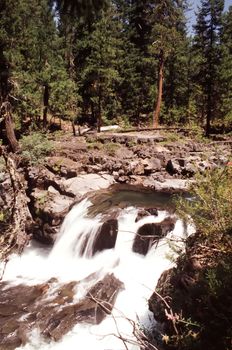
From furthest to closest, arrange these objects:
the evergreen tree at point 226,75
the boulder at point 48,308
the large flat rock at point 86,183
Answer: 1. the evergreen tree at point 226,75
2. the large flat rock at point 86,183
3. the boulder at point 48,308

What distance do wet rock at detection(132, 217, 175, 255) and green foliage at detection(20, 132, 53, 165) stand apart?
850 cm

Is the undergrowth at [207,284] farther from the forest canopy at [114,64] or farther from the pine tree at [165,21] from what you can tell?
the pine tree at [165,21]

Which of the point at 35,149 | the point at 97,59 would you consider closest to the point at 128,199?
the point at 35,149

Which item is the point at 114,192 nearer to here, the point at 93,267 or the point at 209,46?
the point at 93,267

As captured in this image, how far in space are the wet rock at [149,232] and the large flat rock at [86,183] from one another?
198 inches

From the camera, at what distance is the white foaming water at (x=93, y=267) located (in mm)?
9578

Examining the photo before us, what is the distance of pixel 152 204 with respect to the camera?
1580cm

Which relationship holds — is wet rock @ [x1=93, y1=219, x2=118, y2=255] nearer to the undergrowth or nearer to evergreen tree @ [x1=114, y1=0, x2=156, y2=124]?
the undergrowth

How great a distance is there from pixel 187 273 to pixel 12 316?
Result: 6217 mm

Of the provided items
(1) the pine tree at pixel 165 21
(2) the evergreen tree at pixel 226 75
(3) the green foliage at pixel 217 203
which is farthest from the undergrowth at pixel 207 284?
(2) the evergreen tree at pixel 226 75

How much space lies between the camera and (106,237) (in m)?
13.6

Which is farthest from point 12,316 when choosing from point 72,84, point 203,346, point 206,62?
point 206,62

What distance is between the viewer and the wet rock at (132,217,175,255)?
12688 millimetres

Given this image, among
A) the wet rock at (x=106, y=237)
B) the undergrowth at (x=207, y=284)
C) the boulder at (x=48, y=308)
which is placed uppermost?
the undergrowth at (x=207, y=284)
